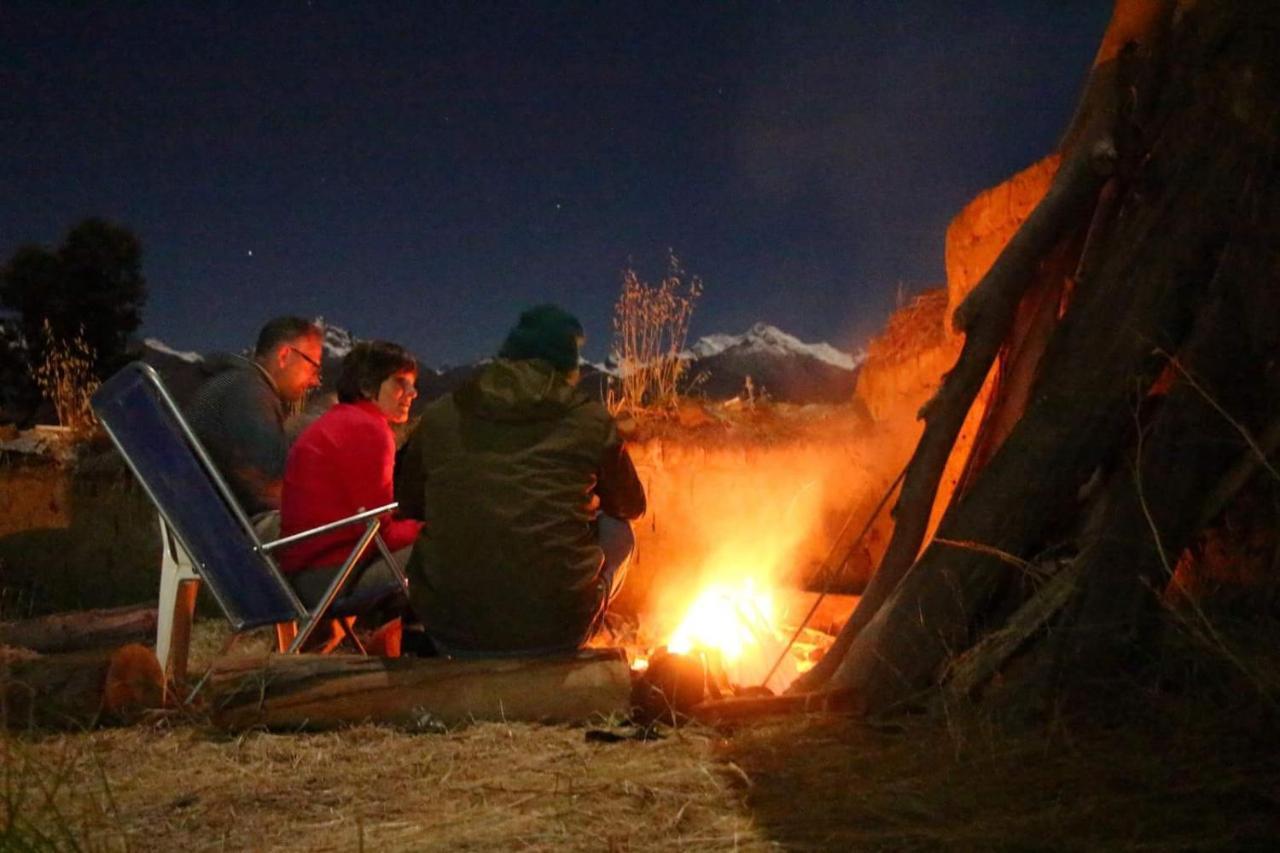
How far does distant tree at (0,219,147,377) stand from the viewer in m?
19.9

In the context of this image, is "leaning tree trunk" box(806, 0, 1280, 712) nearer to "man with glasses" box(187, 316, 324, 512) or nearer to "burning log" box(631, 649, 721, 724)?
"burning log" box(631, 649, 721, 724)

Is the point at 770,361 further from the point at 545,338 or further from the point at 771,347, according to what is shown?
the point at 545,338

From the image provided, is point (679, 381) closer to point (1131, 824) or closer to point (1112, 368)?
point (1112, 368)

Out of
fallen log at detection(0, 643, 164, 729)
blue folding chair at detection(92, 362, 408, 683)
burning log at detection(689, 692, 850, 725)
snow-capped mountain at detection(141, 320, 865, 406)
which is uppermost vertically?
snow-capped mountain at detection(141, 320, 865, 406)

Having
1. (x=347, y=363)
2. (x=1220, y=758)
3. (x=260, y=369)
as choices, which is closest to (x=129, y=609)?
(x=260, y=369)

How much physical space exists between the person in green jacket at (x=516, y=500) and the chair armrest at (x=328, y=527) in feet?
1.11

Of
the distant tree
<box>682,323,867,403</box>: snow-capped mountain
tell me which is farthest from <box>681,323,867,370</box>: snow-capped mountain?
the distant tree

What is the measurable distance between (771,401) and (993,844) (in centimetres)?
651

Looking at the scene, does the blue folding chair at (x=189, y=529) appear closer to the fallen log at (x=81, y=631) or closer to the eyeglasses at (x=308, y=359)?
the eyeglasses at (x=308, y=359)

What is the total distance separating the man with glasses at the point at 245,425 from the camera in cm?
419

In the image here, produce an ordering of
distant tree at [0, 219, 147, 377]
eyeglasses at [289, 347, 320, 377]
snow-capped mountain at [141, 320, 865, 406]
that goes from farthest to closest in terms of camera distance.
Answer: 1. snow-capped mountain at [141, 320, 865, 406]
2. distant tree at [0, 219, 147, 377]
3. eyeglasses at [289, 347, 320, 377]

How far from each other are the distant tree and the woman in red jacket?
722 inches

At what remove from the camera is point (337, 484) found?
13.0ft

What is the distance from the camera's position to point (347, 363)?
419 centimetres
